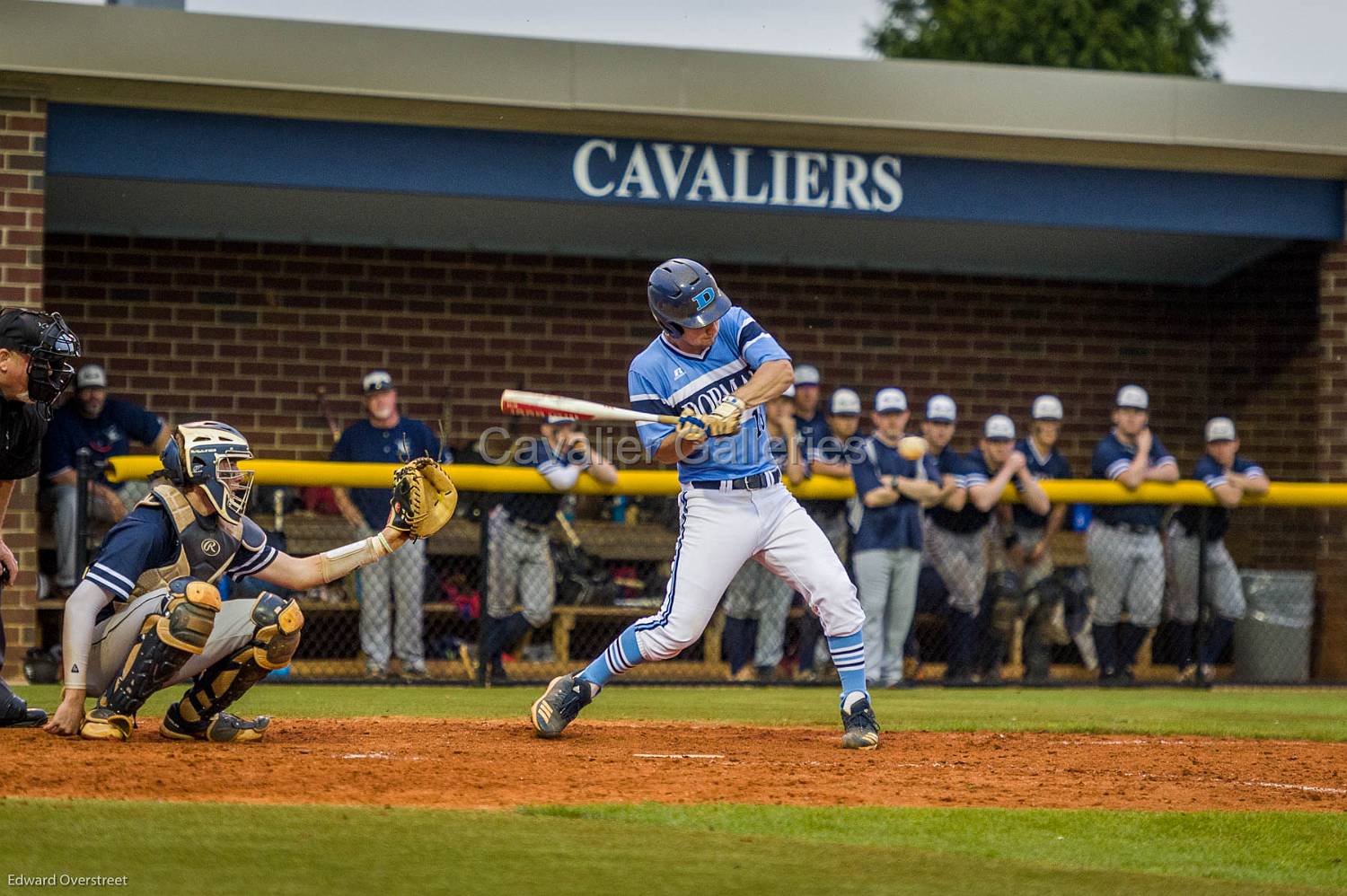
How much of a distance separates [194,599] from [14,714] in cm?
132

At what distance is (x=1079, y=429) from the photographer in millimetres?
13805

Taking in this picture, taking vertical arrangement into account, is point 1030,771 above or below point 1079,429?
below

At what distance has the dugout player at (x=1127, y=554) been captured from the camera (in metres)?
10.9

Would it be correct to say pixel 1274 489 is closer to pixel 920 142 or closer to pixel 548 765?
pixel 920 142

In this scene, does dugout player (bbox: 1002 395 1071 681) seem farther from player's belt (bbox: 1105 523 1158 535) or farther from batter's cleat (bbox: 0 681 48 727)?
batter's cleat (bbox: 0 681 48 727)

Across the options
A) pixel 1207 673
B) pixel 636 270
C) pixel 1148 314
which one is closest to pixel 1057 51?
pixel 1148 314

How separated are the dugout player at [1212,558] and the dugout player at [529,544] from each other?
4068 millimetres

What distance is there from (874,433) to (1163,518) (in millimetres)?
2332

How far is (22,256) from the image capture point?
9.90 metres

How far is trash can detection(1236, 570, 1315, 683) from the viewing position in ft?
38.1

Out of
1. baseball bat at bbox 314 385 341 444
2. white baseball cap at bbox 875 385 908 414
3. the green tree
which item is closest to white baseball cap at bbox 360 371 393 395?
baseball bat at bbox 314 385 341 444

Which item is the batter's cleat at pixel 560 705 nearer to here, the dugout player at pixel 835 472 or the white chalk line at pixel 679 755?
the white chalk line at pixel 679 755

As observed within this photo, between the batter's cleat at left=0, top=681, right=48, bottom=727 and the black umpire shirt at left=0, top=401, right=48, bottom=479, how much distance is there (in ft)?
2.75

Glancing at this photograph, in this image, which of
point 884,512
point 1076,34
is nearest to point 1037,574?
point 884,512
